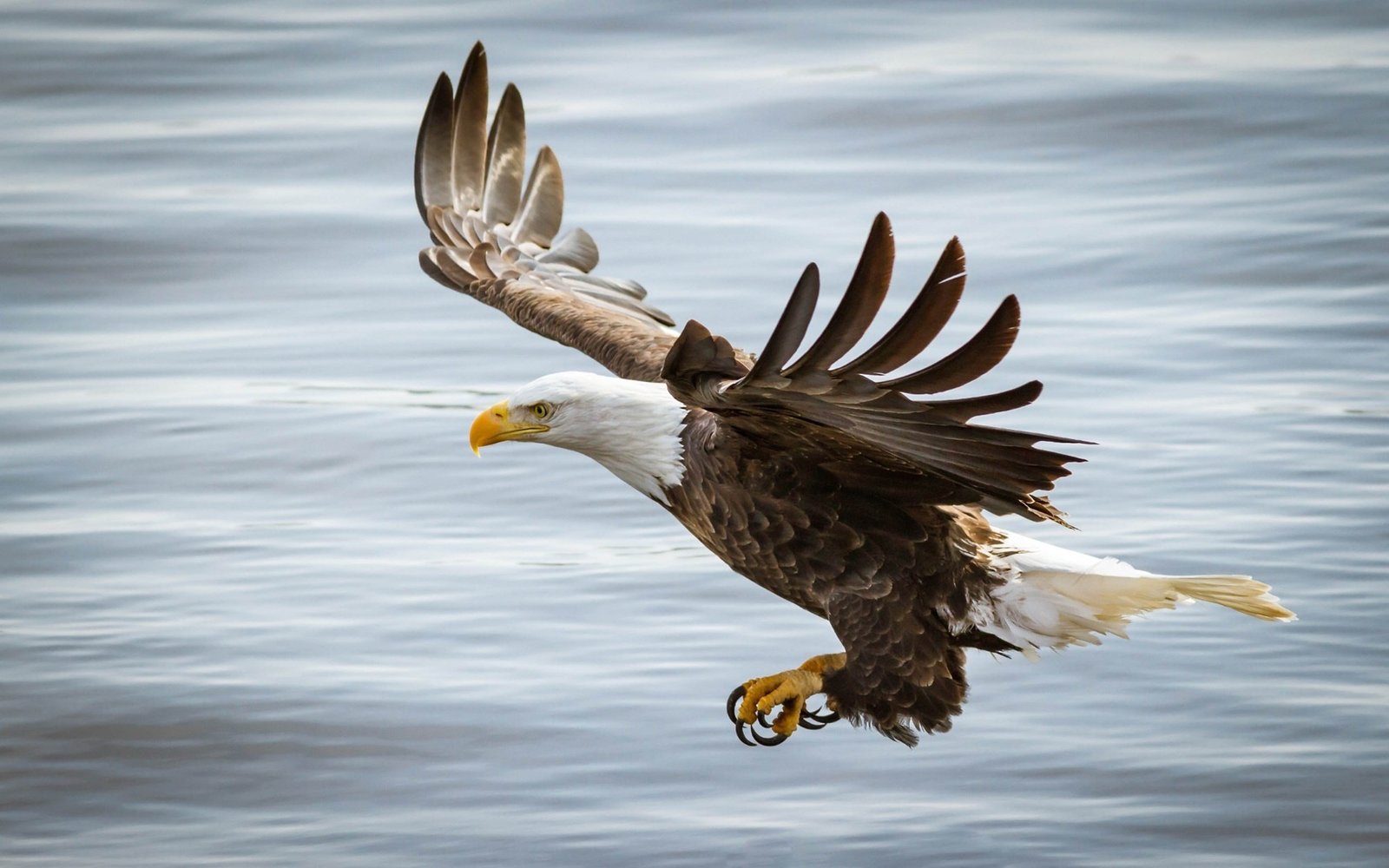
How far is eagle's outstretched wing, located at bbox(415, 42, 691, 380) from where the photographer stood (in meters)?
6.90

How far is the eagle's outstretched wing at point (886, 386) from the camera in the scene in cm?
411

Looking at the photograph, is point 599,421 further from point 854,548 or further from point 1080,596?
point 1080,596

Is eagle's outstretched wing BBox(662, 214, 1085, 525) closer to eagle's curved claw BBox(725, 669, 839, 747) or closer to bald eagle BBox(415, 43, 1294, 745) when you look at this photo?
bald eagle BBox(415, 43, 1294, 745)

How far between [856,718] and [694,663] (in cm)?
165

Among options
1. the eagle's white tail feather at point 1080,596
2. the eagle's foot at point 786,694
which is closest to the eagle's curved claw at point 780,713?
the eagle's foot at point 786,694

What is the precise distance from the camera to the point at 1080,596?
524 centimetres

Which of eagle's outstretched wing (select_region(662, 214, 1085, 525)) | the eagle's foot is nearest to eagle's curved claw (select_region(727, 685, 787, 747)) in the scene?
the eagle's foot

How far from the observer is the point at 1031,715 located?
6.78 metres

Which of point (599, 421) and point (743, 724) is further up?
point (599, 421)

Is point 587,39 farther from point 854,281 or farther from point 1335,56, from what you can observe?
point 854,281

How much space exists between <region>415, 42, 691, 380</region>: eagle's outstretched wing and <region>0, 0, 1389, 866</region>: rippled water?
1.21 metres

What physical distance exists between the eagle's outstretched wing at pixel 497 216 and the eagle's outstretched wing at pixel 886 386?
2068 mm

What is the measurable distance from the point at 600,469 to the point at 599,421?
342 centimetres

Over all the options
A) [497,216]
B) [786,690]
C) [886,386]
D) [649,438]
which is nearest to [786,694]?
[786,690]
